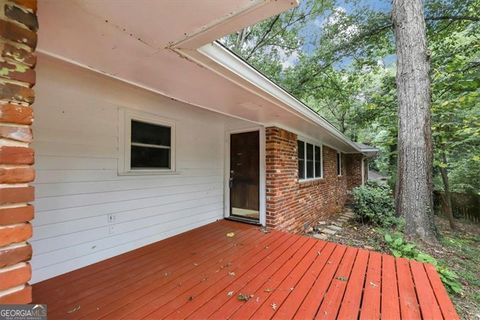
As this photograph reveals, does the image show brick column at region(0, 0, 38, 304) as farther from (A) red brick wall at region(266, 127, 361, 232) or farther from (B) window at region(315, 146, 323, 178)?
(B) window at region(315, 146, 323, 178)

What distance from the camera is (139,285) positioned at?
7.68 ft

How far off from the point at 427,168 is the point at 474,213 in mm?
7786

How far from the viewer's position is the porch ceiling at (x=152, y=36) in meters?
Result: 1.22

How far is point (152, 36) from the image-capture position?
4.91ft

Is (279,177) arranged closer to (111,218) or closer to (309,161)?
(309,161)

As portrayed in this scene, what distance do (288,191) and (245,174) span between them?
1023 mm

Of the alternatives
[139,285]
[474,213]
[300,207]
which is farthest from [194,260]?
[474,213]

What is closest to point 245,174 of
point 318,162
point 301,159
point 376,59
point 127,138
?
point 301,159

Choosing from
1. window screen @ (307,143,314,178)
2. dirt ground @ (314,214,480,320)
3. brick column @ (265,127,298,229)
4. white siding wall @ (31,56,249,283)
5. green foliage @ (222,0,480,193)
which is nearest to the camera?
white siding wall @ (31,56,249,283)

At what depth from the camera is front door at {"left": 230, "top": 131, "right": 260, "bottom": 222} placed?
15.2 feet

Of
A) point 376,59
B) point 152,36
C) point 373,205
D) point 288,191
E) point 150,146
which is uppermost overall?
point 376,59

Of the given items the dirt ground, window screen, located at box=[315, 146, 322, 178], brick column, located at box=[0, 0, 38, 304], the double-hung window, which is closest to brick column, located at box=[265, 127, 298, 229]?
the dirt ground

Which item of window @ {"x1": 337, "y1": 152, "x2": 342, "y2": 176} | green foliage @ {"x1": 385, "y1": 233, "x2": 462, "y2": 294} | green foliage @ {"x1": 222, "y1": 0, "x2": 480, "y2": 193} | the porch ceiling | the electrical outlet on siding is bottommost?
green foliage @ {"x1": 385, "y1": 233, "x2": 462, "y2": 294}

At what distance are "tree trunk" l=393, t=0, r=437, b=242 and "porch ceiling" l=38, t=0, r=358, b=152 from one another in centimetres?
380
